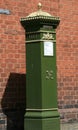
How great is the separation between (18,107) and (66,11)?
273cm

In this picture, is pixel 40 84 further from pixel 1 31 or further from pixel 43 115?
pixel 1 31

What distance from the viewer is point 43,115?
953cm

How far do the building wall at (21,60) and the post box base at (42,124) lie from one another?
4.27 feet

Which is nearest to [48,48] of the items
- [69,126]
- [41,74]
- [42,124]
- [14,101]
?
[41,74]

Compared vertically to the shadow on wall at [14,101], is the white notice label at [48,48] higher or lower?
higher

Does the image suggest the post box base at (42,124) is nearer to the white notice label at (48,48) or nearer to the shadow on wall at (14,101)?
the white notice label at (48,48)

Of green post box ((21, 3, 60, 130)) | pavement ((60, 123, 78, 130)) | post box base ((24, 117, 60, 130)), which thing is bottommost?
pavement ((60, 123, 78, 130))

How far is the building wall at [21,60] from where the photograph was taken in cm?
1113

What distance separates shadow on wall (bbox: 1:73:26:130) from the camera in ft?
36.4

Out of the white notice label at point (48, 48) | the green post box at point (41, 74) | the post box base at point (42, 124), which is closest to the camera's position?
the post box base at point (42, 124)

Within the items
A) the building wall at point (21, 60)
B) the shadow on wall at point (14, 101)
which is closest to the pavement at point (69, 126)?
the building wall at point (21, 60)

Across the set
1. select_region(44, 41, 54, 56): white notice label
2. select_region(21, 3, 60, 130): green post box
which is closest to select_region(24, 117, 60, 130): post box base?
select_region(21, 3, 60, 130): green post box

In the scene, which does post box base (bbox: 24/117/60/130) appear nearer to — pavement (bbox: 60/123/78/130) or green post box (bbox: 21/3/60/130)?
green post box (bbox: 21/3/60/130)

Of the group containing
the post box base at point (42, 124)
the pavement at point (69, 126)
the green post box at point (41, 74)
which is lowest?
the pavement at point (69, 126)
